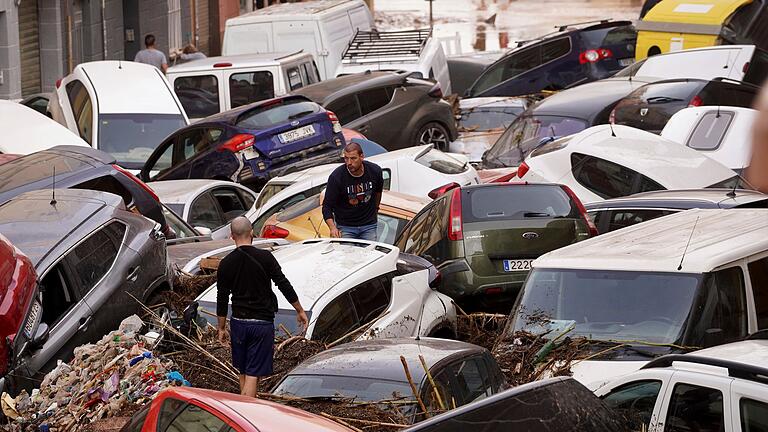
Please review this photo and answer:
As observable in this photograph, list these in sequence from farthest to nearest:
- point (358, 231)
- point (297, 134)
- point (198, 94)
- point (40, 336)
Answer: point (198, 94)
point (297, 134)
point (358, 231)
point (40, 336)

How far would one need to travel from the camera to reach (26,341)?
923cm

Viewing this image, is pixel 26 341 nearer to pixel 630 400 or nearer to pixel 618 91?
pixel 630 400

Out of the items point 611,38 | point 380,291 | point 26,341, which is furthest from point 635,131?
point 611,38

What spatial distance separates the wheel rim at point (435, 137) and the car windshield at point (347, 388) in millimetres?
14388

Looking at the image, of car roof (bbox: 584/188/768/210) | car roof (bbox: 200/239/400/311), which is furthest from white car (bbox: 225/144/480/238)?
car roof (bbox: 200/239/400/311)

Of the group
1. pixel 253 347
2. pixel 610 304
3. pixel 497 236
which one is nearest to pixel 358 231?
pixel 497 236

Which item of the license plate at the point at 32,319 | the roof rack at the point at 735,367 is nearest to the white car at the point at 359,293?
the license plate at the point at 32,319

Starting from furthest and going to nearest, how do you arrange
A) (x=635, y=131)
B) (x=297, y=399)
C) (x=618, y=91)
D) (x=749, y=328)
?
(x=618, y=91) → (x=635, y=131) → (x=749, y=328) → (x=297, y=399)

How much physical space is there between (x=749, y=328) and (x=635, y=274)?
81 centimetres

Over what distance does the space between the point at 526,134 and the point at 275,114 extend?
3.61 metres

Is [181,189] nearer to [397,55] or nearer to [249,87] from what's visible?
[249,87]

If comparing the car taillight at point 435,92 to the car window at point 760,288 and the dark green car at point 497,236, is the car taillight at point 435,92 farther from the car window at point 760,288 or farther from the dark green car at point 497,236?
the car window at point 760,288

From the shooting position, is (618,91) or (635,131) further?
(618,91)

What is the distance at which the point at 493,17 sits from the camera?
48250 mm
